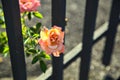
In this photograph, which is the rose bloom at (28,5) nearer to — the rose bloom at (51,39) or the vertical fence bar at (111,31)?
the rose bloom at (51,39)

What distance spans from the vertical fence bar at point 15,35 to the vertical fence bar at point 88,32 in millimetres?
692

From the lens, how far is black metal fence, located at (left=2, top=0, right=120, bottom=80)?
6.21 ft

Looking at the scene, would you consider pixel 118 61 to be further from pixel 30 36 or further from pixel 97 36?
pixel 30 36

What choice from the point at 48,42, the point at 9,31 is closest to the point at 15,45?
the point at 9,31

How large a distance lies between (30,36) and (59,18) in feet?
0.72

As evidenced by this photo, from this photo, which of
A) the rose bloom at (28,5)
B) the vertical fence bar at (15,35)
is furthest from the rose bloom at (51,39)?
the rose bloom at (28,5)

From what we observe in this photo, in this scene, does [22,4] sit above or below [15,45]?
above

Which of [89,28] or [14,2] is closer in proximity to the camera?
[14,2]

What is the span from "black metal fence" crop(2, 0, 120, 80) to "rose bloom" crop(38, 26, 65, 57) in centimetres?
16

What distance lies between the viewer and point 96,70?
3.63 metres

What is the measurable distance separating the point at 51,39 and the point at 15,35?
0.71ft

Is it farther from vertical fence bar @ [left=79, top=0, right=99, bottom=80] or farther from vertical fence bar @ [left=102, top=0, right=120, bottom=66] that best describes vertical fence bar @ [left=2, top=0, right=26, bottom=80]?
vertical fence bar @ [left=102, top=0, right=120, bottom=66]

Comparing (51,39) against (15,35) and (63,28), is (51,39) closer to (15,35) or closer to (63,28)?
(15,35)

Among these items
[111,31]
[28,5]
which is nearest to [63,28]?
[28,5]
